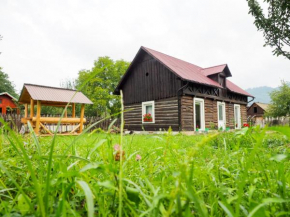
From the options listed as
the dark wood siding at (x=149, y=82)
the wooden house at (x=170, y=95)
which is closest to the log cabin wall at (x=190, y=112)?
the wooden house at (x=170, y=95)

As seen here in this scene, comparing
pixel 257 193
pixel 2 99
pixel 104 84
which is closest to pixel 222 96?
pixel 257 193

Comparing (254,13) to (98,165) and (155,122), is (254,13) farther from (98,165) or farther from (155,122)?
(98,165)

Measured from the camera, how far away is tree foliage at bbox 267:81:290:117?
113 feet

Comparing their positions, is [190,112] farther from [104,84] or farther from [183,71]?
[104,84]

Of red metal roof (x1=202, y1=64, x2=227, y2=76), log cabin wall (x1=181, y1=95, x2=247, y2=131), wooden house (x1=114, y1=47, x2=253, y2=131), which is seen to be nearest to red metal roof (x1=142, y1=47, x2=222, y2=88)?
wooden house (x1=114, y1=47, x2=253, y2=131)

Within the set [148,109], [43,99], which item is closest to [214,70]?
[148,109]

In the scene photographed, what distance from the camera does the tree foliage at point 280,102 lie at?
1362 inches

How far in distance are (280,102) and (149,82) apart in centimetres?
3085

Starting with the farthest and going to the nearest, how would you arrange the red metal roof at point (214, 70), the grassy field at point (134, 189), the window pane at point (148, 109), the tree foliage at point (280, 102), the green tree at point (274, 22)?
1. the tree foliage at point (280, 102)
2. the red metal roof at point (214, 70)
3. the window pane at point (148, 109)
4. the green tree at point (274, 22)
5. the grassy field at point (134, 189)

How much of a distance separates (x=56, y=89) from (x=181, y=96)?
27.4 feet

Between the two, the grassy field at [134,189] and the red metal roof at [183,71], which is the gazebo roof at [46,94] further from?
the grassy field at [134,189]

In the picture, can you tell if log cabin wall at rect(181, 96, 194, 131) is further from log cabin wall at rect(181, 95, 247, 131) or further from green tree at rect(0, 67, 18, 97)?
green tree at rect(0, 67, 18, 97)

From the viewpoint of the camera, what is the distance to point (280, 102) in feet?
116

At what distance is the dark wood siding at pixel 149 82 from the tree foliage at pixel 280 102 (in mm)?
29677
